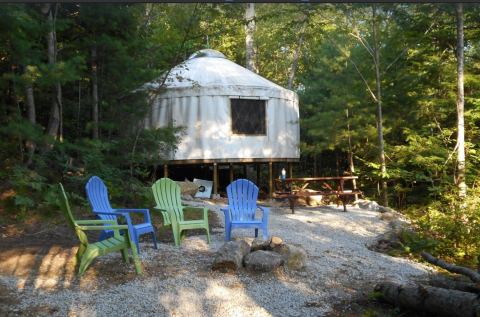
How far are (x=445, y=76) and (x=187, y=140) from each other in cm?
564

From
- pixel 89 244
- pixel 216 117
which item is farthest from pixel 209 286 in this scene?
pixel 216 117

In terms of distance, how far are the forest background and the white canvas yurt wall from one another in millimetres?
1010

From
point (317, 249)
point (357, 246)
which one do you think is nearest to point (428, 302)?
point (317, 249)

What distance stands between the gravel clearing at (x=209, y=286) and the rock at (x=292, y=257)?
2.8 inches

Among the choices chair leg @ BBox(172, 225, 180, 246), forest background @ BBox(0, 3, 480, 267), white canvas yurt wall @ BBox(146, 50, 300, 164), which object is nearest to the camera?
chair leg @ BBox(172, 225, 180, 246)

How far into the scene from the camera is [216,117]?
374 inches

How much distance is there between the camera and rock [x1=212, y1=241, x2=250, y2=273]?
3.39 meters

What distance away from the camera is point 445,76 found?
27.4 ft

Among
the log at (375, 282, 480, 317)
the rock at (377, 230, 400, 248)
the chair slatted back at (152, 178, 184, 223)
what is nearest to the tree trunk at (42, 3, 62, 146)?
A: the chair slatted back at (152, 178, 184, 223)

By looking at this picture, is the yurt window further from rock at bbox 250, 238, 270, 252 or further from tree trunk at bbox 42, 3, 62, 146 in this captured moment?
rock at bbox 250, 238, 270, 252

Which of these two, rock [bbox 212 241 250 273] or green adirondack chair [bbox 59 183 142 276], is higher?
green adirondack chair [bbox 59 183 142 276]

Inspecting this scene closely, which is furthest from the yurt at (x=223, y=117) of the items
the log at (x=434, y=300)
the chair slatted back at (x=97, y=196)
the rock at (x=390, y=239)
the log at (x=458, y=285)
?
the log at (x=434, y=300)

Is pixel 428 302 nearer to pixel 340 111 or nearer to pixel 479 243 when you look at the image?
pixel 479 243

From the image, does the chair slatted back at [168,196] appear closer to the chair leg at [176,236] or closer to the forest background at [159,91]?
the chair leg at [176,236]
